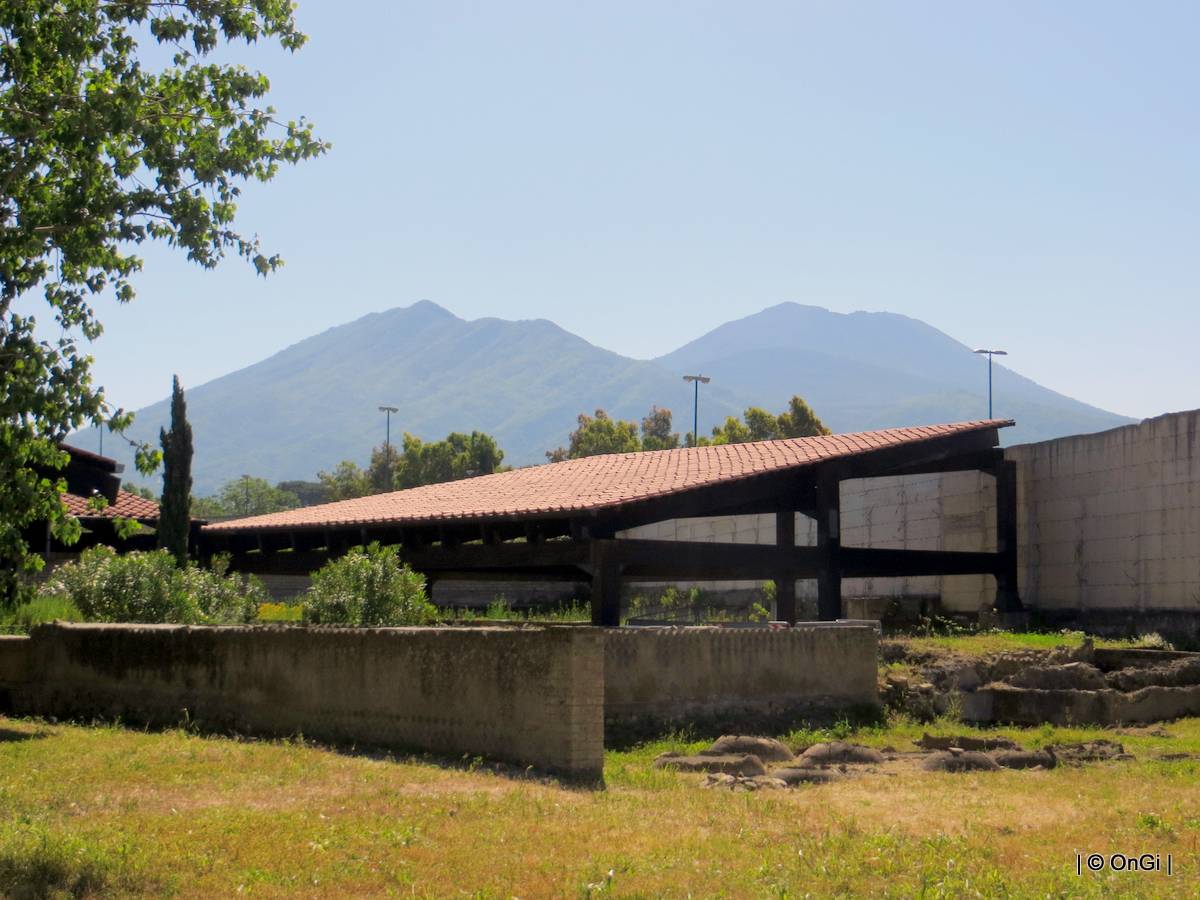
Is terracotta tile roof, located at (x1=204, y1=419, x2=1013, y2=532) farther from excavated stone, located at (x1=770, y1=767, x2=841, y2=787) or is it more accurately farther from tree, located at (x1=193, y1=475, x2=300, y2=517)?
tree, located at (x1=193, y1=475, x2=300, y2=517)

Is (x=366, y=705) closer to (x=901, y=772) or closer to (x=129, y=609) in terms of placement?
(x=901, y=772)

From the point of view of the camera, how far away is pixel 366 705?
14359mm

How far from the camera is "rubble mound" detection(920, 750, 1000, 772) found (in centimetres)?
1407

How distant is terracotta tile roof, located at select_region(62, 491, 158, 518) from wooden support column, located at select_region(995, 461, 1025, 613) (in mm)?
18352

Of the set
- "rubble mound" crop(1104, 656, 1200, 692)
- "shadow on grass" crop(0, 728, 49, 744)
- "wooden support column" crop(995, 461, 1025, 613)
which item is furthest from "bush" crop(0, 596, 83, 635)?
"wooden support column" crop(995, 461, 1025, 613)

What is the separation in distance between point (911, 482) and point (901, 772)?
17729 millimetres

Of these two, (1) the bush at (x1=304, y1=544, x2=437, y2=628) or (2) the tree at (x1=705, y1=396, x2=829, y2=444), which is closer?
(1) the bush at (x1=304, y1=544, x2=437, y2=628)

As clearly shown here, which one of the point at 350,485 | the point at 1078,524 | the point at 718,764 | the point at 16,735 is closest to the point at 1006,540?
the point at 1078,524

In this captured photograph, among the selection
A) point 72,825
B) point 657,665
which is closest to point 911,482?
point 657,665

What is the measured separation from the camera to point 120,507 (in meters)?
32.7

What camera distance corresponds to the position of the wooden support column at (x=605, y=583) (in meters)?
20.9

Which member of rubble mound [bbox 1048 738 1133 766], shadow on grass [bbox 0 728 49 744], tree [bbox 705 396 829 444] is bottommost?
rubble mound [bbox 1048 738 1133 766]

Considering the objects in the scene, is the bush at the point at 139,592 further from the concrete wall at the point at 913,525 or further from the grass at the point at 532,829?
the concrete wall at the point at 913,525

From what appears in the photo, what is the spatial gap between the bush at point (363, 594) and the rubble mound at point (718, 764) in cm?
649
